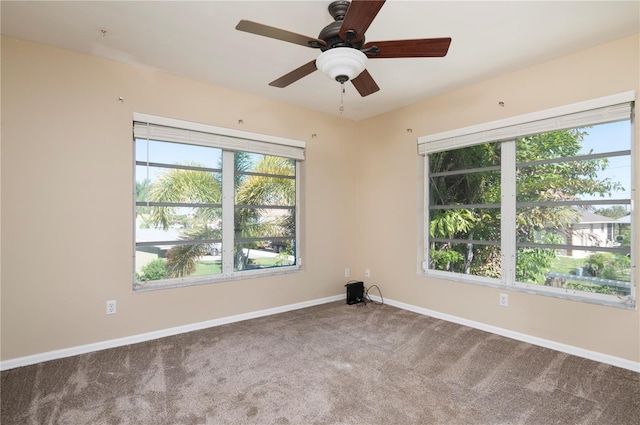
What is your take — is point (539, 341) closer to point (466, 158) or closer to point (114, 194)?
point (466, 158)

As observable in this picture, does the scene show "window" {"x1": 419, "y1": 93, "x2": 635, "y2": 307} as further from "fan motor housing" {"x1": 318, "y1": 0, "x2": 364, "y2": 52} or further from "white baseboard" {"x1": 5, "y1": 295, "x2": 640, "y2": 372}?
"fan motor housing" {"x1": 318, "y1": 0, "x2": 364, "y2": 52}

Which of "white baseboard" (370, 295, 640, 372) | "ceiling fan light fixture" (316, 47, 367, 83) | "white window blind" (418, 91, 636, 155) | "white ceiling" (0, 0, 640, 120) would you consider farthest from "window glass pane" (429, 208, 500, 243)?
"ceiling fan light fixture" (316, 47, 367, 83)

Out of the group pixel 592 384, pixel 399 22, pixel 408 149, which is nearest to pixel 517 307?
pixel 592 384

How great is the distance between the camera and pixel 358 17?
65.9 inches

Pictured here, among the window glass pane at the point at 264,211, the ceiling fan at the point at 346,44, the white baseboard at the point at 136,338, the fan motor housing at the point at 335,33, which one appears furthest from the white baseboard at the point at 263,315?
the fan motor housing at the point at 335,33

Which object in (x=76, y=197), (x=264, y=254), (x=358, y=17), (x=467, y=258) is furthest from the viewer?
(x=264, y=254)

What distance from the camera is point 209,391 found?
220cm

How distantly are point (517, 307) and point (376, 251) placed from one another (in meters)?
1.81

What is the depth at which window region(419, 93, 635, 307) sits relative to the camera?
2684 millimetres

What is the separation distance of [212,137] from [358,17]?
2269mm

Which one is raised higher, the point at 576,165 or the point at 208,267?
the point at 576,165

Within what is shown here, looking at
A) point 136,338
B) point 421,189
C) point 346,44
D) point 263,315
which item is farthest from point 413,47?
point 136,338

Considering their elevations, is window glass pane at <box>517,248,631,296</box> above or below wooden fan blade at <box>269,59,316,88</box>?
below

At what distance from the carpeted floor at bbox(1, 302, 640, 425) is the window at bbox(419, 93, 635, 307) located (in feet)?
2.30
